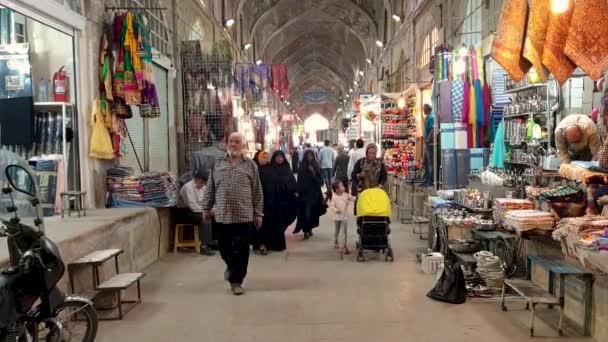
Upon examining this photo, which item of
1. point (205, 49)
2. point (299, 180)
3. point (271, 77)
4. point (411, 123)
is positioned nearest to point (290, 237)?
point (299, 180)

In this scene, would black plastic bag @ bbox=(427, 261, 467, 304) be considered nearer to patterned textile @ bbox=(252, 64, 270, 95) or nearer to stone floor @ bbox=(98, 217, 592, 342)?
stone floor @ bbox=(98, 217, 592, 342)

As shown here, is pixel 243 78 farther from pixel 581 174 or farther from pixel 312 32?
pixel 312 32

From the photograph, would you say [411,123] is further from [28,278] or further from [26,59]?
[28,278]

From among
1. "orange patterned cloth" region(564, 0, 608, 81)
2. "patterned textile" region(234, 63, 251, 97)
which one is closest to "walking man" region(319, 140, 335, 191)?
"patterned textile" region(234, 63, 251, 97)

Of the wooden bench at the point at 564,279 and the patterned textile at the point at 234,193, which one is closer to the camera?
the wooden bench at the point at 564,279

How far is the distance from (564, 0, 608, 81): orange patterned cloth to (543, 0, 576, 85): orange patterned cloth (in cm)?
13

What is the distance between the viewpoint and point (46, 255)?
3.25 metres

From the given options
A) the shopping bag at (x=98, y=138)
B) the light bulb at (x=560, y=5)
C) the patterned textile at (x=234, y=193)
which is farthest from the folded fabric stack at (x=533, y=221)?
the shopping bag at (x=98, y=138)

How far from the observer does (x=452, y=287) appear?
484 cm

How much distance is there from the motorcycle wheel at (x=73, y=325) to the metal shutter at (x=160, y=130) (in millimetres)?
5197

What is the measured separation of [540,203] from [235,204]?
2.63m

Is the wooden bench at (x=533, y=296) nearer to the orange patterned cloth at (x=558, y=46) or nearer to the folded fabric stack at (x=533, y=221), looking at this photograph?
the folded fabric stack at (x=533, y=221)

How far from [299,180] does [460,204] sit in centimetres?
248

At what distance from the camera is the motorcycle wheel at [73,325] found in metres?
3.37
